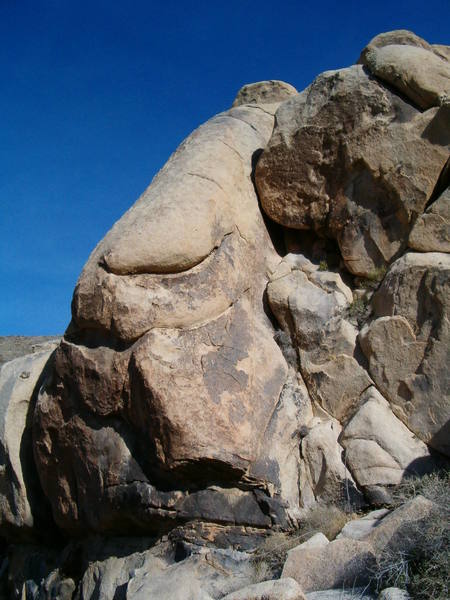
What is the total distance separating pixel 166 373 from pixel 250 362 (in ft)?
3.16

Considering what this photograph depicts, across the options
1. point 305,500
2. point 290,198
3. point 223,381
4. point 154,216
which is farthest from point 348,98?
point 305,500

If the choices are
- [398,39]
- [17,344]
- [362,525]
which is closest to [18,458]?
[362,525]

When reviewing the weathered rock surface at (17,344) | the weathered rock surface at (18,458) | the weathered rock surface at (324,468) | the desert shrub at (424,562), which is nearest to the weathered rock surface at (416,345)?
the weathered rock surface at (324,468)

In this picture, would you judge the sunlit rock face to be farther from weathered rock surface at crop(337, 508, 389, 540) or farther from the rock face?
weathered rock surface at crop(337, 508, 389, 540)

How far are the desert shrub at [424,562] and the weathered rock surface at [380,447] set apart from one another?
1.47 metres

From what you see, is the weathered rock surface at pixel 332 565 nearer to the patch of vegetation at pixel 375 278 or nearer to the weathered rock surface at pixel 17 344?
the patch of vegetation at pixel 375 278

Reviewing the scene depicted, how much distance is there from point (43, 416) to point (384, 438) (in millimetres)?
3495

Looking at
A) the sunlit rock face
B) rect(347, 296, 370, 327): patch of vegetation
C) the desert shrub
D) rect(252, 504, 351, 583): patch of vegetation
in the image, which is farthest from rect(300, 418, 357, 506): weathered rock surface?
the desert shrub

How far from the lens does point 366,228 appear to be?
8039 millimetres

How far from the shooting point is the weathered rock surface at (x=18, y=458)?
27.4 feet

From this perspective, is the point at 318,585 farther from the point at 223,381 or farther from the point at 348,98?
the point at 348,98

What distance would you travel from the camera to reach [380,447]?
6691mm

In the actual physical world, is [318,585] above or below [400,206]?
below

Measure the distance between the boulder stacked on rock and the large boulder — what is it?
0.07 feet
